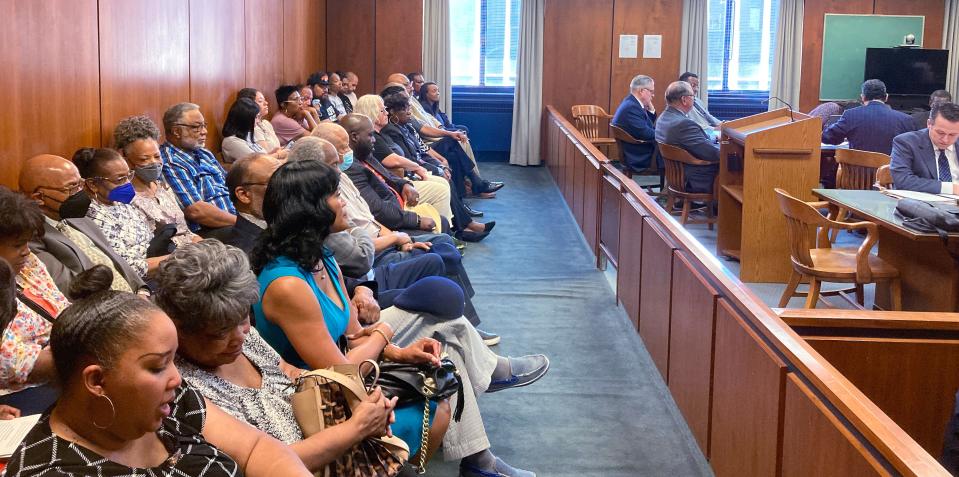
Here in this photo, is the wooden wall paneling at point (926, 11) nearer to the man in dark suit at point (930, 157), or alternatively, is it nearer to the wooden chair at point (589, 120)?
the wooden chair at point (589, 120)

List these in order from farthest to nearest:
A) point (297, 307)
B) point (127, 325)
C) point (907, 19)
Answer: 1. point (907, 19)
2. point (297, 307)
3. point (127, 325)

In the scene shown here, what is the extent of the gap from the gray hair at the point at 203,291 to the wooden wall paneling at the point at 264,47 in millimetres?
5736

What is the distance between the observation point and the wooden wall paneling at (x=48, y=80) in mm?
3887

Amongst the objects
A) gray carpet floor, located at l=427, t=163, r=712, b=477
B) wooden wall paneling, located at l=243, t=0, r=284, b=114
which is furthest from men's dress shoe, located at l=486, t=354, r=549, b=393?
wooden wall paneling, located at l=243, t=0, r=284, b=114

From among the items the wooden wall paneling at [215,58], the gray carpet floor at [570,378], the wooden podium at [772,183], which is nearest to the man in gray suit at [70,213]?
the gray carpet floor at [570,378]

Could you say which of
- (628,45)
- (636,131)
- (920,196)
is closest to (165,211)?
(920,196)

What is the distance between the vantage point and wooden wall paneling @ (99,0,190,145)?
16.1 feet

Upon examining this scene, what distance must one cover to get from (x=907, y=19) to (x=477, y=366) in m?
10.6

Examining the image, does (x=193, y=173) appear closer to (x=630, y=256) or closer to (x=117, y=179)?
(x=117, y=179)

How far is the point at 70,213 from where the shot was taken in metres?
3.38

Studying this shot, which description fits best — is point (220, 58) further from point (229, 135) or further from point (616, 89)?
point (616, 89)

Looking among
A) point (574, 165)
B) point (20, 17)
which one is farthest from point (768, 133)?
point (20, 17)

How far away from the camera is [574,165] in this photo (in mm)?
8492

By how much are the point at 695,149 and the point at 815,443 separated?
6.33m
